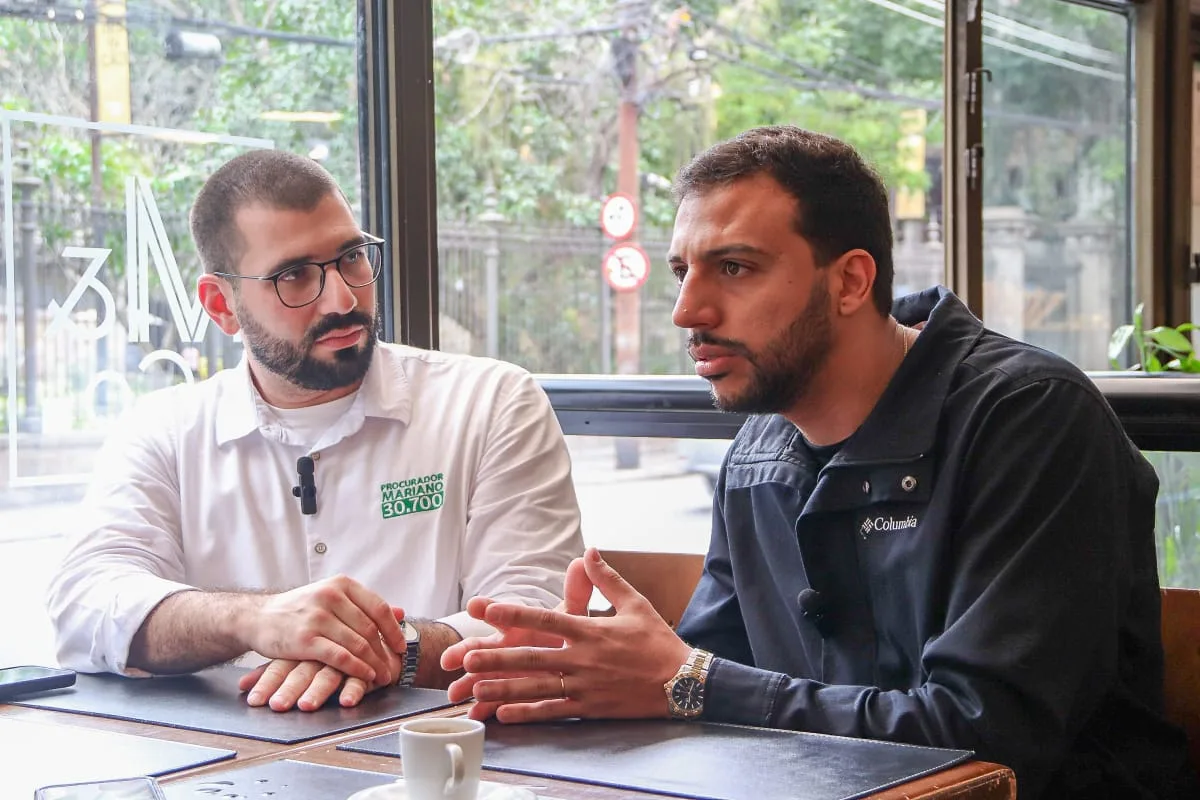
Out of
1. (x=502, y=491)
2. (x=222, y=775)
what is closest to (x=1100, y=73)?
(x=502, y=491)

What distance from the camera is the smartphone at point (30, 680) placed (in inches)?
66.5

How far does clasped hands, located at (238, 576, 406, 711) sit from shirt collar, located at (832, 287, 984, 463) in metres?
0.64

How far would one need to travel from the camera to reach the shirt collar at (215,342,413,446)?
237cm

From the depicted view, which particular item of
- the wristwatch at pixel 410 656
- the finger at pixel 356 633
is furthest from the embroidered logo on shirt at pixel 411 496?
the finger at pixel 356 633

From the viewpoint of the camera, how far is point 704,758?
1.30m

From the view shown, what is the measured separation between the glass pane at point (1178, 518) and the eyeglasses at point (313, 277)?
1.40m

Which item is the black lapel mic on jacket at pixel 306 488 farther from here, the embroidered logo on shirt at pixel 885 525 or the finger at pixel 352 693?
the embroidered logo on shirt at pixel 885 525

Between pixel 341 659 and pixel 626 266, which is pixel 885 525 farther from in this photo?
pixel 626 266

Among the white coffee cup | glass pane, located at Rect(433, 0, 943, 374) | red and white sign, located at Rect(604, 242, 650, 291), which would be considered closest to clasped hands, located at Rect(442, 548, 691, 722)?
the white coffee cup

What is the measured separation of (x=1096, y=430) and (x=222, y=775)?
3.54ft

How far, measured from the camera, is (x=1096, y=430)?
5.45 ft

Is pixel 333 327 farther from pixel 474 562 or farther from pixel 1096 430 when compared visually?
pixel 1096 430

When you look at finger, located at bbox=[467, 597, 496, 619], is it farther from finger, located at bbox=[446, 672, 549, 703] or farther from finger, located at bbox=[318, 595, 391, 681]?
finger, located at bbox=[318, 595, 391, 681]

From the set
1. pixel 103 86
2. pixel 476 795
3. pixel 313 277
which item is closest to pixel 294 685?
pixel 476 795
